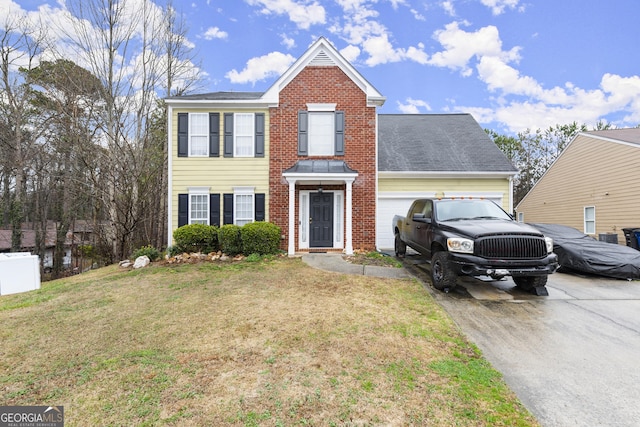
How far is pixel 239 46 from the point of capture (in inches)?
512

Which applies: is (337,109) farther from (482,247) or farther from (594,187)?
(594,187)

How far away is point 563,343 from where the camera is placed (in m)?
3.55

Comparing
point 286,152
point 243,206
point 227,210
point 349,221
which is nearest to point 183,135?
point 227,210

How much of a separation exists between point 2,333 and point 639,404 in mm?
7227

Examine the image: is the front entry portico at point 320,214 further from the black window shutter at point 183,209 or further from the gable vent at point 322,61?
the black window shutter at point 183,209

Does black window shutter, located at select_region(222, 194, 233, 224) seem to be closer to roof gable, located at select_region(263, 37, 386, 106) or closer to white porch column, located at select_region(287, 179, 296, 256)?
white porch column, located at select_region(287, 179, 296, 256)

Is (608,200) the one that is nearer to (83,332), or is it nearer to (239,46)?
(239,46)

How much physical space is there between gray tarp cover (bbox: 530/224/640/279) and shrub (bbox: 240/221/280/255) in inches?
319

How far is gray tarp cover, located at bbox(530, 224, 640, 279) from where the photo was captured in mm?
6996

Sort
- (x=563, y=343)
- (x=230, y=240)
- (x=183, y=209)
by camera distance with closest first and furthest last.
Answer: (x=563, y=343), (x=230, y=240), (x=183, y=209)

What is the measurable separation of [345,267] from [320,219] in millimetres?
2949

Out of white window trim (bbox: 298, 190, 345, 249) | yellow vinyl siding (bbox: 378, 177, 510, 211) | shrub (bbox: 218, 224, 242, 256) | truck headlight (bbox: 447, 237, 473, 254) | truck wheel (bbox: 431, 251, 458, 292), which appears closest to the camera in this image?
truck headlight (bbox: 447, 237, 473, 254)

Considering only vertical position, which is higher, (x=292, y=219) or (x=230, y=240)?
(x=292, y=219)

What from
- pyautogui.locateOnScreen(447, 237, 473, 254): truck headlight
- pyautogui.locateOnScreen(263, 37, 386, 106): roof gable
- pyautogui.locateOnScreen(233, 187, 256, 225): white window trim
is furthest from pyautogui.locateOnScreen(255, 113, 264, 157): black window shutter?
pyautogui.locateOnScreen(447, 237, 473, 254): truck headlight
